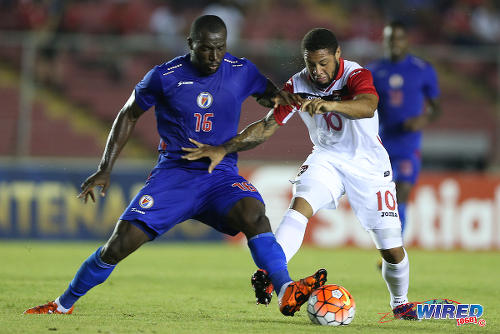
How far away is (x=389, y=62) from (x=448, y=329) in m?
4.64

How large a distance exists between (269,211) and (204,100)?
26.8 ft

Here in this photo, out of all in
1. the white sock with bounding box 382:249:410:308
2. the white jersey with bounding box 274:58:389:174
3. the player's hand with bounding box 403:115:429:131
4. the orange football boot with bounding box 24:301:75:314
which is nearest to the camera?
the orange football boot with bounding box 24:301:75:314

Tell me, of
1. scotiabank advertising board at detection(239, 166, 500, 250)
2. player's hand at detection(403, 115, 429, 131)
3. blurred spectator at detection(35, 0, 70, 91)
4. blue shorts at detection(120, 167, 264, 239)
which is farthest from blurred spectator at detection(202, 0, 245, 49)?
blue shorts at detection(120, 167, 264, 239)

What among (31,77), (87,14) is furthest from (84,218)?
(87,14)

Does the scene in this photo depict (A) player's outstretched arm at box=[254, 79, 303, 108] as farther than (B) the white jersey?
No

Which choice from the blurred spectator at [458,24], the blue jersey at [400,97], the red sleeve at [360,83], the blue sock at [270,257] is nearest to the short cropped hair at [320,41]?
the red sleeve at [360,83]

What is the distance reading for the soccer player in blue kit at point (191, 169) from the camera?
6.02 m

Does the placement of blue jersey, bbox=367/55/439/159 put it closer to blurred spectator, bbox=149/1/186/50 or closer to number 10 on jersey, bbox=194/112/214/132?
number 10 on jersey, bbox=194/112/214/132

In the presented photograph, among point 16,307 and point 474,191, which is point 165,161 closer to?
point 16,307

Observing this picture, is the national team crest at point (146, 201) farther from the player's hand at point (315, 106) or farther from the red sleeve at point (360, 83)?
the red sleeve at point (360, 83)

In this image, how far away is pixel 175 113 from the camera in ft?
20.5

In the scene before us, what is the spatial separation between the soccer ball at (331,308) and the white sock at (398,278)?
2.96 ft

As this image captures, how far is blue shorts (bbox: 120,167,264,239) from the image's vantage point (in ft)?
19.8

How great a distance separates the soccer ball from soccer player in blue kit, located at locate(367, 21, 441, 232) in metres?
3.65
